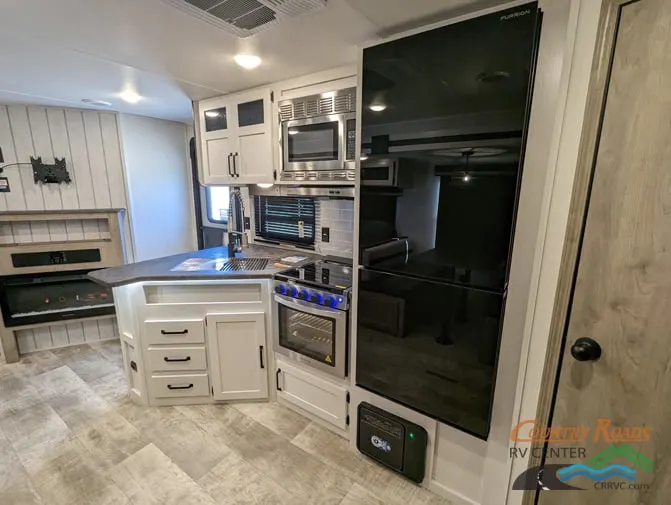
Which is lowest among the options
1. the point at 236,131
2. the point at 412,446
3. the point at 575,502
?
the point at 412,446

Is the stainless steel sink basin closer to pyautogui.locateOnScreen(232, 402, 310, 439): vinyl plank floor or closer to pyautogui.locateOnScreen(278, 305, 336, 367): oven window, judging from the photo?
pyautogui.locateOnScreen(278, 305, 336, 367): oven window

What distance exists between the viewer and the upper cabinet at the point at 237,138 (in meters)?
2.28

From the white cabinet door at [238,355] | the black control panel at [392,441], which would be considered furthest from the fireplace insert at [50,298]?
the black control panel at [392,441]

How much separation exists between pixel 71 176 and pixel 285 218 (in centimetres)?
220

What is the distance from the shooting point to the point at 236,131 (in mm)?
2428

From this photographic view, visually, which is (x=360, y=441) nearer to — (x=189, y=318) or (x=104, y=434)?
(x=189, y=318)

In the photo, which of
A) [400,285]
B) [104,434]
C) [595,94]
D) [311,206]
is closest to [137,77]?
[311,206]

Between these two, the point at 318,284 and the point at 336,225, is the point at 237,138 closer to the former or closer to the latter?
the point at 336,225

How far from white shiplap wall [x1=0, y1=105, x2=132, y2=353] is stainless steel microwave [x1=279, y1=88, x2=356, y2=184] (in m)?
2.12

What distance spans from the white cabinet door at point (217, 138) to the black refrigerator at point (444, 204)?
4.63 ft

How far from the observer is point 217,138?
2.56m

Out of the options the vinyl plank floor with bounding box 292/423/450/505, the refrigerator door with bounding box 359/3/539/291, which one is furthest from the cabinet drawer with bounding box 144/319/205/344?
the refrigerator door with bounding box 359/3/539/291

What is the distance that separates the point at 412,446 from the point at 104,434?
1996mm

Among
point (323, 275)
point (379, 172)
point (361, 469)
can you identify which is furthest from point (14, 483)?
point (379, 172)
